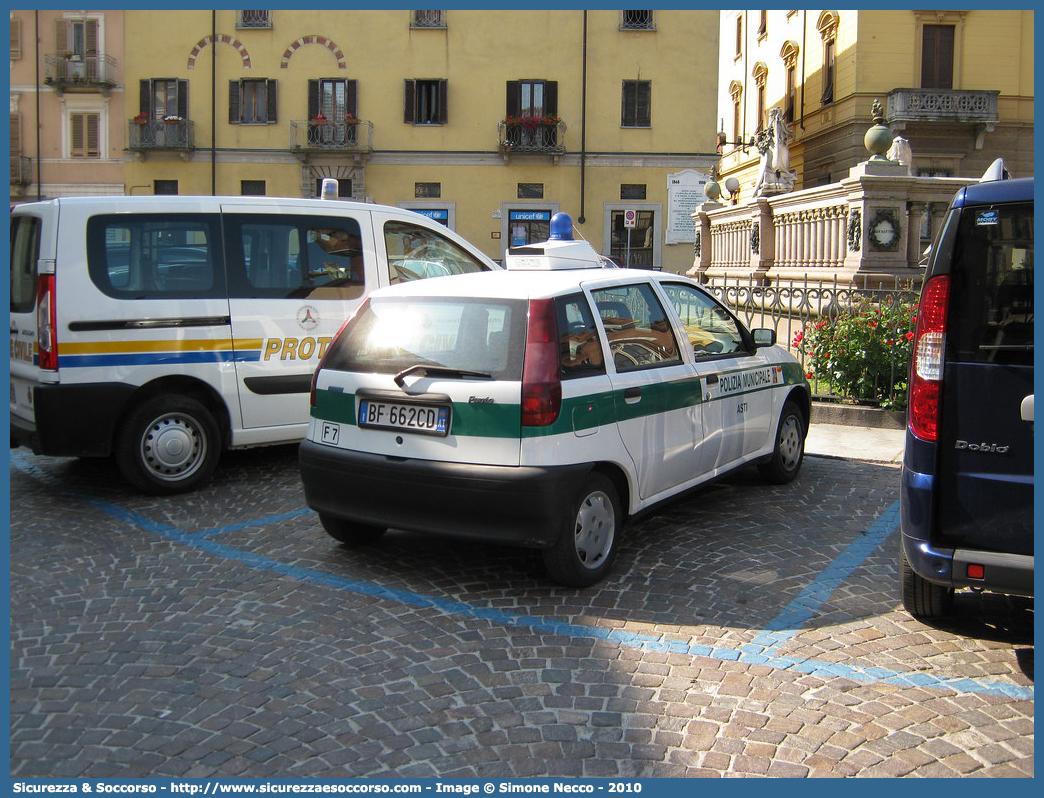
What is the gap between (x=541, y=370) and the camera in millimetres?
4996

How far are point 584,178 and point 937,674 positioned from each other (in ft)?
111

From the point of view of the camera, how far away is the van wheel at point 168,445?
23.2 ft

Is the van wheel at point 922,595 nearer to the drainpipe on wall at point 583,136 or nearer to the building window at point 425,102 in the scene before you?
the drainpipe on wall at point 583,136

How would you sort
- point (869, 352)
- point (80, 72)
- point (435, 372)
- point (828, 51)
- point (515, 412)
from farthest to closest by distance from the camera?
point (80, 72), point (828, 51), point (869, 352), point (435, 372), point (515, 412)

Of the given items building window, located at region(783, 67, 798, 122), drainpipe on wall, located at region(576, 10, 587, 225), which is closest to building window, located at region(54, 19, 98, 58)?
drainpipe on wall, located at region(576, 10, 587, 225)

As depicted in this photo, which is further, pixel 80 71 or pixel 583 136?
pixel 80 71

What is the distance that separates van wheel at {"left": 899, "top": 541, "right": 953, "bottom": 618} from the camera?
4.70 meters

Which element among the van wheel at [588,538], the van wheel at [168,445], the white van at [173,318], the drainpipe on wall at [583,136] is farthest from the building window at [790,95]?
the van wheel at [588,538]

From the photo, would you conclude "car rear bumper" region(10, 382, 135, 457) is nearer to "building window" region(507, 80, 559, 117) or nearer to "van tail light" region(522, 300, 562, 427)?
"van tail light" region(522, 300, 562, 427)

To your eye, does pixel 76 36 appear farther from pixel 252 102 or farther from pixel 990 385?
pixel 990 385

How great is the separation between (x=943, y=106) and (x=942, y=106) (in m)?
0.03

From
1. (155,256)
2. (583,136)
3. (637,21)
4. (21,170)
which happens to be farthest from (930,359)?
(21,170)

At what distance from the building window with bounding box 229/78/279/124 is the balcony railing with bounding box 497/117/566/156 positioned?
8.15 metres

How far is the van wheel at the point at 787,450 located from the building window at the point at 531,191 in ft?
99.0
